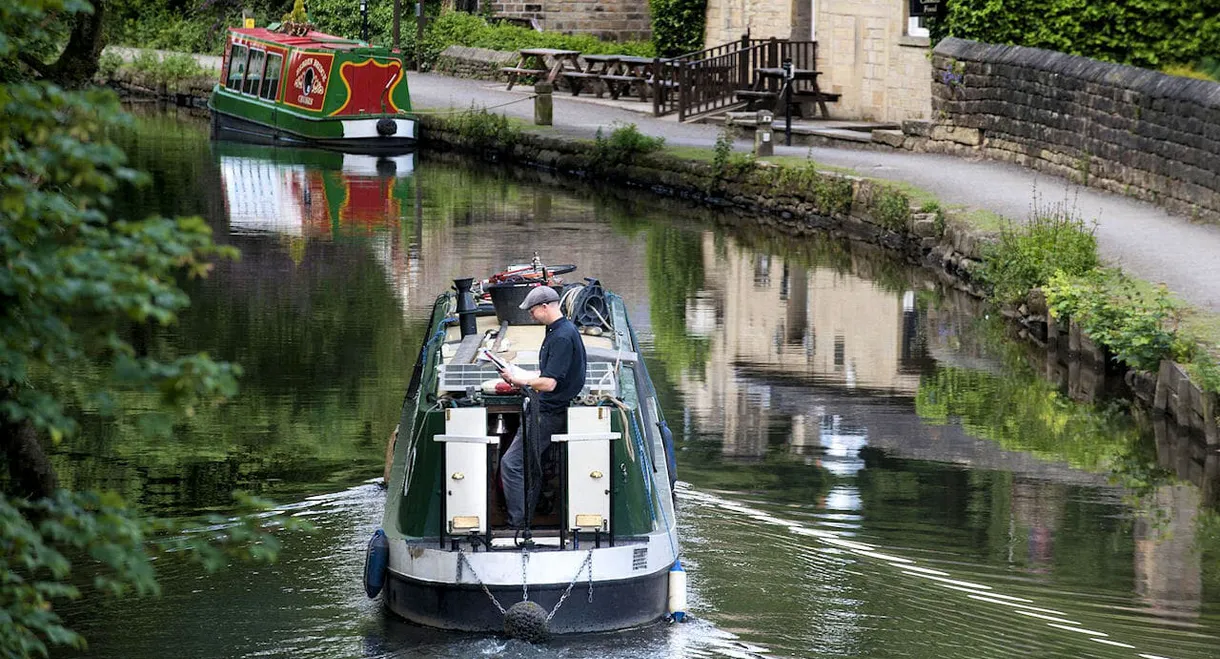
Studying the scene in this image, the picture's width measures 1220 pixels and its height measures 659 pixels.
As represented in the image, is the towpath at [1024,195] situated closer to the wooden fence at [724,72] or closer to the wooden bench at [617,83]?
the wooden fence at [724,72]

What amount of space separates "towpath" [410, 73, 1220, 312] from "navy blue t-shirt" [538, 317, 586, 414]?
8135 millimetres

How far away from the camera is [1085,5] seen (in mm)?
23812

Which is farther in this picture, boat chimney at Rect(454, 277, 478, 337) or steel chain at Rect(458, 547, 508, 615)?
boat chimney at Rect(454, 277, 478, 337)

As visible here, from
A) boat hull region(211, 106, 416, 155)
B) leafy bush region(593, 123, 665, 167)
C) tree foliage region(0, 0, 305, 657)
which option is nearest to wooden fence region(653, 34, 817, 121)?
leafy bush region(593, 123, 665, 167)

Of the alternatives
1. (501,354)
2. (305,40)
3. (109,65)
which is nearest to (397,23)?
(305,40)

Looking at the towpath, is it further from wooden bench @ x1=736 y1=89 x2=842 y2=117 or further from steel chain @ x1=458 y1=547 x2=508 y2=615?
steel chain @ x1=458 y1=547 x2=508 y2=615

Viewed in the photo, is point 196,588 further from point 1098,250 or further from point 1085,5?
point 1085,5

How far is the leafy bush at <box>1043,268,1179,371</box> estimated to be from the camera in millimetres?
14227

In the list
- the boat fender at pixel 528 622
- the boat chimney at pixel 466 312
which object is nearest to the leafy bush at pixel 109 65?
the boat chimney at pixel 466 312

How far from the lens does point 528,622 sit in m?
8.55

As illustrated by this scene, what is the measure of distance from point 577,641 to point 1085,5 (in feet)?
57.2

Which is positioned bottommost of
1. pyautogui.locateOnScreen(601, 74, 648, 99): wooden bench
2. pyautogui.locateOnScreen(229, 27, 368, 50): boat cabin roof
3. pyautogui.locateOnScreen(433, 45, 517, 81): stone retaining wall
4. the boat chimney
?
the boat chimney

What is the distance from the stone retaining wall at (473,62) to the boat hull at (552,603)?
32.4 metres

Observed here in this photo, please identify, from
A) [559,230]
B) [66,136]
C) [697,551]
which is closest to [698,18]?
[559,230]
